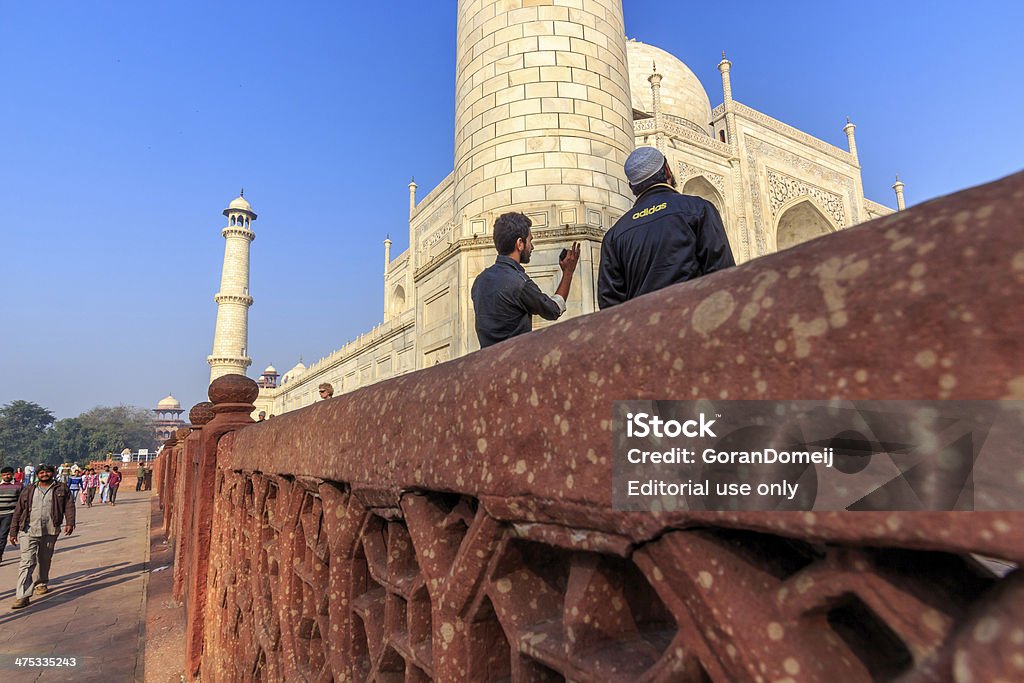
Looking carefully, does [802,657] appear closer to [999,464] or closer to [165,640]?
[999,464]

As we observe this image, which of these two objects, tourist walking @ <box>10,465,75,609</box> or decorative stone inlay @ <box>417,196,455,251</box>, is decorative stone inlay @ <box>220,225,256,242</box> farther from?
tourist walking @ <box>10,465,75,609</box>

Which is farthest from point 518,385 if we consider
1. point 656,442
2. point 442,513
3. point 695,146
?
point 695,146

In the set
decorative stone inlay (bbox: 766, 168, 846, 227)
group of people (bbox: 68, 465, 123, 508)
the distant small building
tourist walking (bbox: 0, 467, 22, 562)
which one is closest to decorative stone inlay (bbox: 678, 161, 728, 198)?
decorative stone inlay (bbox: 766, 168, 846, 227)

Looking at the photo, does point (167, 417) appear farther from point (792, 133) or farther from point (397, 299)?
point (792, 133)

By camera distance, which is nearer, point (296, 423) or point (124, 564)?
point (296, 423)

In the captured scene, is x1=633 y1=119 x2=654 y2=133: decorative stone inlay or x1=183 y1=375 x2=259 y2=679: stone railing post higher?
x1=633 y1=119 x2=654 y2=133: decorative stone inlay

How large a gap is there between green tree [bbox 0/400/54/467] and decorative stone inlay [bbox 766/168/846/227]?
6917 cm

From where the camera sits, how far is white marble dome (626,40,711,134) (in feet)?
69.5

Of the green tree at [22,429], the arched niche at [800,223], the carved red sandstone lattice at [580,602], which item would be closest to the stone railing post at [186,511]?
the carved red sandstone lattice at [580,602]

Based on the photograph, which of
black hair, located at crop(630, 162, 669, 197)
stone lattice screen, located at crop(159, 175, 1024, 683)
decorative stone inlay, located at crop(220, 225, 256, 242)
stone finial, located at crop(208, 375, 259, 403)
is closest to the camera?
stone lattice screen, located at crop(159, 175, 1024, 683)

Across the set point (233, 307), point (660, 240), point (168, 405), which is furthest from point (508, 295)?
point (168, 405)

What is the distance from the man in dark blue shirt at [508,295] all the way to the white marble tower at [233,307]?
2484 cm

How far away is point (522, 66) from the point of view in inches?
259

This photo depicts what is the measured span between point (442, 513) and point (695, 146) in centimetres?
1834
